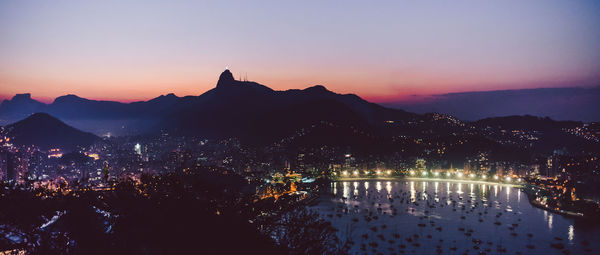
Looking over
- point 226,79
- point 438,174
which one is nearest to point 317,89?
point 226,79

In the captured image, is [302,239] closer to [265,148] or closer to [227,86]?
[265,148]

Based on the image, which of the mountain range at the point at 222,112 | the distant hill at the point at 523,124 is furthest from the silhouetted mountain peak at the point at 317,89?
the distant hill at the point at 523,124

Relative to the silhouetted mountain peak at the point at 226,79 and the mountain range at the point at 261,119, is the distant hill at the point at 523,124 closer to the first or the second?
the mountain range at the point at 261,119

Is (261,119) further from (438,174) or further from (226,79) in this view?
(438,174)

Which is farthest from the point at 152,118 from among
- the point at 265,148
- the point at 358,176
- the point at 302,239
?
the point at 302,239

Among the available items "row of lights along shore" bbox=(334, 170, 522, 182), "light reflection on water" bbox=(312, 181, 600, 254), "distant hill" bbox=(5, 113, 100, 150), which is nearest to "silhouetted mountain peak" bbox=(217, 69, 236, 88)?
"distant hill" bbox=(5, 113, 100, 150)

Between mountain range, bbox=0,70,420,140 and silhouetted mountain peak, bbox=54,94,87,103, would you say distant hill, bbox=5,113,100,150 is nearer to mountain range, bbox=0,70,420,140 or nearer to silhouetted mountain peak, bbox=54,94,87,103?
mountain range, bbox=0,70,420,140
